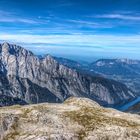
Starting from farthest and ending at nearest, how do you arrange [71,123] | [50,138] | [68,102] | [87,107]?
[68,102] → [87,107] → [71,123] → [50,138]

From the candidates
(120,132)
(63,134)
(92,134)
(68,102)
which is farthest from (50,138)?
(68,102)

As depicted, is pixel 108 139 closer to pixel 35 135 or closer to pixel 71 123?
pixel 71 123

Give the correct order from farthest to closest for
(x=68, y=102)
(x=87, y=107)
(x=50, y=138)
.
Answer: (x=68, y=102), (x=87, y=107), (x=50, y=138)

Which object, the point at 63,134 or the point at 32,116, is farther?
the point at 32,116

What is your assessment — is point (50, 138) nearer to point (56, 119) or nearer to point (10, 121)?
point (56, 119)

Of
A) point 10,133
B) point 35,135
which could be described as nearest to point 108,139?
point 35,135

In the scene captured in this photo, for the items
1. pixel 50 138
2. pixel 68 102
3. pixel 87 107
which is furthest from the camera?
pixel 68 102
